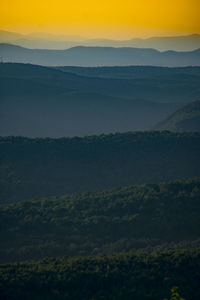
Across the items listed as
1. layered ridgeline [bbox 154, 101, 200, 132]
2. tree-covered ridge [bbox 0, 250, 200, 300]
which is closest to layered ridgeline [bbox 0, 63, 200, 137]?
layered ridgeline [bbox 154, 101, 200, 132]

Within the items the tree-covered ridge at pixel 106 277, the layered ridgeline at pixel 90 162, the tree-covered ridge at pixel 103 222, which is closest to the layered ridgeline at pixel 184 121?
the layered ridgeline at pixel 90 162

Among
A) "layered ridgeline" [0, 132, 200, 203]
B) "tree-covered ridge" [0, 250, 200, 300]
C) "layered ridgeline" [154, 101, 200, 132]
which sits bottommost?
"tree-covered ridge" [0, 250, 200, 300]

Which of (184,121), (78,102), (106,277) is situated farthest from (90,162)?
(78,102)

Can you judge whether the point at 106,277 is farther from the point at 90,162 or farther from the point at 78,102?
the point at 78,102

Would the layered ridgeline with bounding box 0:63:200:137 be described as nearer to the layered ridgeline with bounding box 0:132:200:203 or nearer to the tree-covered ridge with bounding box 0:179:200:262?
the layered ridgeline with bounding box 0:132:200:203

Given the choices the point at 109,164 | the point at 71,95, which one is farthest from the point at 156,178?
the point at 71,95

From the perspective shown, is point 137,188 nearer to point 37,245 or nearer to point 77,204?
point 77,204

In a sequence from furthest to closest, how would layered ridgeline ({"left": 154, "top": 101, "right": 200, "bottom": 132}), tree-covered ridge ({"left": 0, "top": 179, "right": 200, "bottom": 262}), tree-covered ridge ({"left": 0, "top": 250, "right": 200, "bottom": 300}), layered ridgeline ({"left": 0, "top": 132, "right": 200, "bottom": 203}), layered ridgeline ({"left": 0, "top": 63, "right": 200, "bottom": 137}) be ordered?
layered ridgeline ({"left": 0, "top": 63, "right": 200, "bottom": 137}) → layered ridgeline ({"left": 154, "top": 101, "right": 200, "bottom": 132}) → layered ridgeline ({"left": 0, "top": 132, "right": 200, "bottom": 203}) → tree-covered ridge ({"left": 0, "top": 179, "right": 200, "bottom": 262}) → tree-covered ridge ({"left": 0, "top": 250, "right": 200, "bottom": 300})
